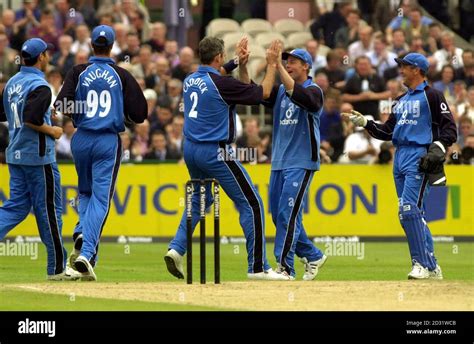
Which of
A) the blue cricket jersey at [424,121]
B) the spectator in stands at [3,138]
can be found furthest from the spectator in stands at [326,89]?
the blue cricket jersey at [424,121]

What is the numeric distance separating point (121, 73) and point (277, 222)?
2.40 metres

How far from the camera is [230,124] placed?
15.0 m

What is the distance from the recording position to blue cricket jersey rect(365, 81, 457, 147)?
15711mm

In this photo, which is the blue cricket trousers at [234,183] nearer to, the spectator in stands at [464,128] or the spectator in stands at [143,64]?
the spectator in stands at [464,128]

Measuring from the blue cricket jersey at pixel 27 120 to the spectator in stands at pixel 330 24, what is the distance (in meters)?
13.9

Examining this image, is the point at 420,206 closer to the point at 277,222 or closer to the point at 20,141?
the point at 277,222

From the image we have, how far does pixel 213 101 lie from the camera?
1487cm

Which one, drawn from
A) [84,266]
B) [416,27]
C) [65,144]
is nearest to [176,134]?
[65,144]

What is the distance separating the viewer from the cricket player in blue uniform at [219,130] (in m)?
14.8

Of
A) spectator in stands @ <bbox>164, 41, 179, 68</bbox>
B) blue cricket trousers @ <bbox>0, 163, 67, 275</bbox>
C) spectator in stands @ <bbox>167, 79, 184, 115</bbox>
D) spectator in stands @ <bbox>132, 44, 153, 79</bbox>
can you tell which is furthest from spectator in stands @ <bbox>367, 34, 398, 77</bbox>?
blue cricket trousers @ <bbox>0, 163, 67, 275</bbox>

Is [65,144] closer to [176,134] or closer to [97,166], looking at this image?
[176,134]
